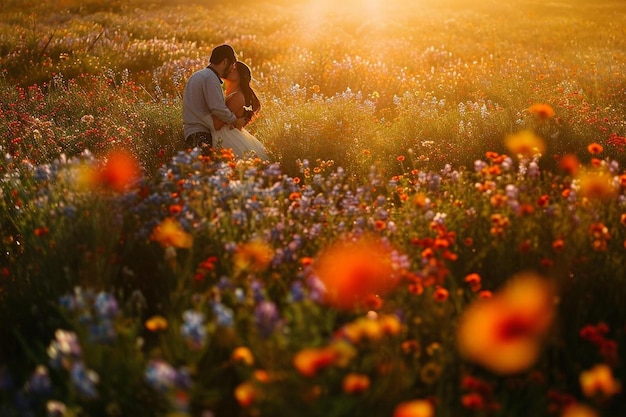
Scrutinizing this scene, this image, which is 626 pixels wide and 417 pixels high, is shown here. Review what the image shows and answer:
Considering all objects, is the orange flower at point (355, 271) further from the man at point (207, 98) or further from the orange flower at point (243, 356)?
the man at point (207, 98)

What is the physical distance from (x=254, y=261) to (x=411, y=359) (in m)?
0.87

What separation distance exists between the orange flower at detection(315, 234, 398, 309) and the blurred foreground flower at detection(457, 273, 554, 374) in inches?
20.6

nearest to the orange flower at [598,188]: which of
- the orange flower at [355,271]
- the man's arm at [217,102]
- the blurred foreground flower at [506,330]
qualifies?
the blurred foreground flower at [506,330]

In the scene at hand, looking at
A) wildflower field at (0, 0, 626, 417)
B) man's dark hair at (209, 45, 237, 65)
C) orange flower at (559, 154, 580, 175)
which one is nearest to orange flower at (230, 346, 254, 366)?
wildflower field at (0, 0, 626, 417)

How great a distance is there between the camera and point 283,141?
246 inches

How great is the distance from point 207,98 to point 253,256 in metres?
3.48

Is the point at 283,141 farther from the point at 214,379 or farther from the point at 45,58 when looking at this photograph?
the point at 45,58

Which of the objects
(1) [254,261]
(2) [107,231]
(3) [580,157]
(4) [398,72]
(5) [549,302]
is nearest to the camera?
(5) [549,302]

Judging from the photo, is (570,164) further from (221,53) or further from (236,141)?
(221,53)

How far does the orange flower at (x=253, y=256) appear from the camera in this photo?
2.87 meters

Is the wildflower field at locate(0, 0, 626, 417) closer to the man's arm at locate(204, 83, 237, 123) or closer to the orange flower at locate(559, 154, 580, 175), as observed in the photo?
the orange flower at locate(559, 154, 580, 175)

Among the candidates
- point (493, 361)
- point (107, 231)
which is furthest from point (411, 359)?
point (107, 231)

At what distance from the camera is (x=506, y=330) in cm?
227

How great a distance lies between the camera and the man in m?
6.00
